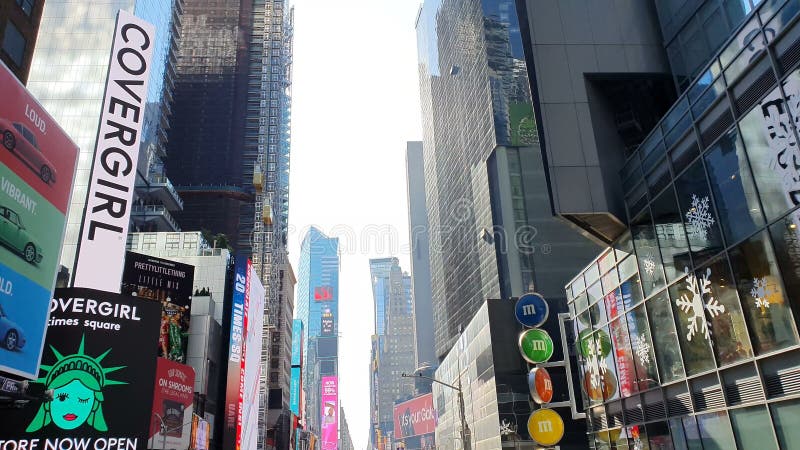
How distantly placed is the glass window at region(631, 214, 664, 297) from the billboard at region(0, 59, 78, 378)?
21.2m

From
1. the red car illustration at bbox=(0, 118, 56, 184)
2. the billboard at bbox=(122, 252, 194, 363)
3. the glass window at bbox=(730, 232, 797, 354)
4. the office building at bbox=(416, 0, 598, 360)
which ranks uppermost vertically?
the office building at bbox=(416, 0, 598, 360)

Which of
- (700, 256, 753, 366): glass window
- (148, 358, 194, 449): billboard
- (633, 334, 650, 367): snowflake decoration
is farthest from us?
(148, 358, 194, 449): billboard

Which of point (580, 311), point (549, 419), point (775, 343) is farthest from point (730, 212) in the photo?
point (580, 311)

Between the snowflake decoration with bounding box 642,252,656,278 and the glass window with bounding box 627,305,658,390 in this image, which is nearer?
the snowflake decoration with bounding box 642,252,656,278

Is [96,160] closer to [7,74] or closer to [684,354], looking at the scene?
[7,74]

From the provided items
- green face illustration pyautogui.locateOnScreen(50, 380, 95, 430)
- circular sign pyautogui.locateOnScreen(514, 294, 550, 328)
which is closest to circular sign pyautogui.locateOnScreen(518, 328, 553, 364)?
circular sign pyautogui.locateOnScreen(514, 294, 550, 328)

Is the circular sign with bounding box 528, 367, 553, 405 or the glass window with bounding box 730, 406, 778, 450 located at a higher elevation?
the circular sign with bounding box 528, 367, 553, 405

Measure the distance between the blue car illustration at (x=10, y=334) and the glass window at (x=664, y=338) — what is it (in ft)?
69.4

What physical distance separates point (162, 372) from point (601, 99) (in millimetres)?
35050

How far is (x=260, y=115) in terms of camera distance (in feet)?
A: 383

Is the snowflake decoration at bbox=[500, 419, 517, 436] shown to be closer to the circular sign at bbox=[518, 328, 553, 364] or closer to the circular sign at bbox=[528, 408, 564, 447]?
the circular sign at bbox=[518, 328, 553, 364]

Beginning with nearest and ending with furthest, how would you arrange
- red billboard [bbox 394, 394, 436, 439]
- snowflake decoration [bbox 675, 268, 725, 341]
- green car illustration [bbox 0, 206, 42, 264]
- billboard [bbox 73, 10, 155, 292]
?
1. green car illustration [bbox 0, 206, 42, 264]
2. snowflake decoration [bbox 675, 268, 725, 341]
3. billboard [bbox 73, 10, 155, 292]
4. red billboard [bbox 394, 394, 436, 439]

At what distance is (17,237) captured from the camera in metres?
17.3

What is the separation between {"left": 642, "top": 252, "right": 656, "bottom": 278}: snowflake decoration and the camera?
2333 cm
